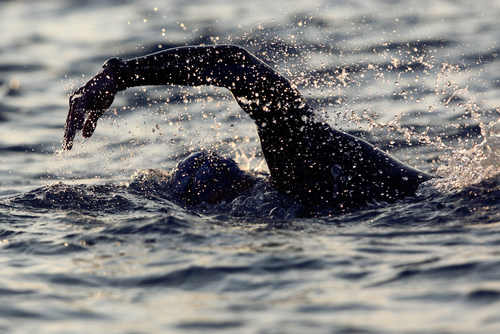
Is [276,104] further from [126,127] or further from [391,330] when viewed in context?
[126,127]

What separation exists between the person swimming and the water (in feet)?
0.71

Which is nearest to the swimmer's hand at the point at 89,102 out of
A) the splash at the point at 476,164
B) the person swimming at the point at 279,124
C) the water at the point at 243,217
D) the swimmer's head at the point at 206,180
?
the person swimming at the point at 279,124

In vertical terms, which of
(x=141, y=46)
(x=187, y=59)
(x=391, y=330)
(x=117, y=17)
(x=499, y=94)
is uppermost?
(x=117, y=17)

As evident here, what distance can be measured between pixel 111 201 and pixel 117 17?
950cm

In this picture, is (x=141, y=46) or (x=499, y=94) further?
(x=141, y=46)

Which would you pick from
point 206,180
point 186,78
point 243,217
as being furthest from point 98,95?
point 243,217

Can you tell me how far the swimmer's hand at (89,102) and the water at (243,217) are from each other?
30.9 inches

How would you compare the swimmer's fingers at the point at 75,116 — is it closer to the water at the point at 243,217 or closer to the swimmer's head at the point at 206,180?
the water at the point at 243,217

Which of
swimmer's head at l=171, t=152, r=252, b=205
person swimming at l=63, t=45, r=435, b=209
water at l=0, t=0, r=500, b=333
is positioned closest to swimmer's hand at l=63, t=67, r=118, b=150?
person swimming at l=63, t=45, r=435, b=209

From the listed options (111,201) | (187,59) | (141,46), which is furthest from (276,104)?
(141,46)

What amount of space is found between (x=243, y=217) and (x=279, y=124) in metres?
0.87

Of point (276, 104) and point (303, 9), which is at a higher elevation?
point (303, 9)

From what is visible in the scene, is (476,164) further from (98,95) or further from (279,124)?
(98,95)

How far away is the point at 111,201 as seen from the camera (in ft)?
17.1
